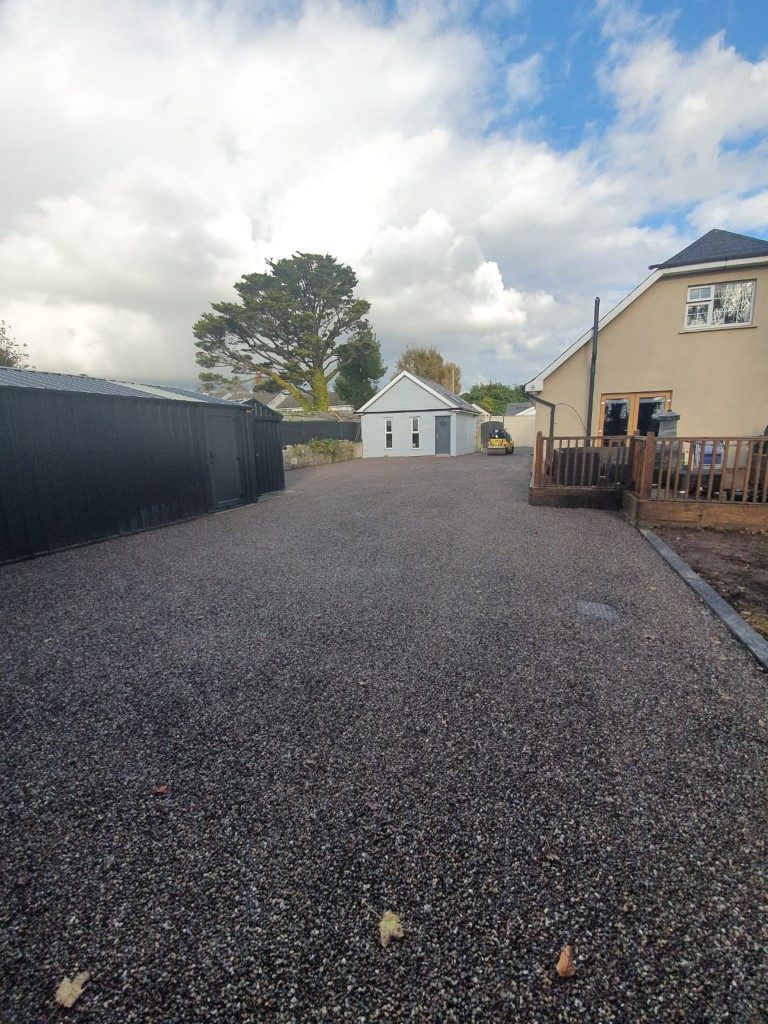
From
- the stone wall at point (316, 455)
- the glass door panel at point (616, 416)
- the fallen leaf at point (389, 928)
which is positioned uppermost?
the glass door panel at point (616, 416)

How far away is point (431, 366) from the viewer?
1756 inches

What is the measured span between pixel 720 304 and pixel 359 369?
27.0m

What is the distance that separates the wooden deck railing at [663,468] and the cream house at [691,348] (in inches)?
72.0

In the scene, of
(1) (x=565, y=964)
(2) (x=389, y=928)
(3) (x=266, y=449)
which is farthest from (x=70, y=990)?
(3) (x=266, y=449)

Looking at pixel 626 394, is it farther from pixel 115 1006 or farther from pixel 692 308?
pixel 115 1006

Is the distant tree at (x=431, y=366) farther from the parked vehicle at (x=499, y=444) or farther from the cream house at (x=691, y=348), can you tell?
the cream house at (x=691, y=348)

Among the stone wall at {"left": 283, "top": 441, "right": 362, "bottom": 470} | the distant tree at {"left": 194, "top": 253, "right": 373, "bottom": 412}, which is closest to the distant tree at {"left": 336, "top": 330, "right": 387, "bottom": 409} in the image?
the distant tree at {"left": 194, "top": 253, "right": 373, "bottom": 412}

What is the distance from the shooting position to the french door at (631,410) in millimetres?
12099

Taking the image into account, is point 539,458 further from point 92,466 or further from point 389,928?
point 389,928

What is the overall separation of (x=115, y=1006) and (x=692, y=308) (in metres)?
15.2

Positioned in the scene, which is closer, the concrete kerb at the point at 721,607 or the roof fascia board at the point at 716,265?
the concrete kerb at the point at 721,607

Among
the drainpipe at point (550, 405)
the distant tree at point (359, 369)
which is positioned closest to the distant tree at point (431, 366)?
the distant tree at point (359, 369)

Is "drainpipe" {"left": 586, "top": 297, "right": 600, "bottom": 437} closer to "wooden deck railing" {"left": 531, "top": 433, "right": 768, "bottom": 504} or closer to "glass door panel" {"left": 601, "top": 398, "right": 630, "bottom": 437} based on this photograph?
"glass door panel" {"left": 601, "top": 398, "right": 630, "bottom": 437}

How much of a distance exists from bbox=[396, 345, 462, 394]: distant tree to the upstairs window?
33.7m
